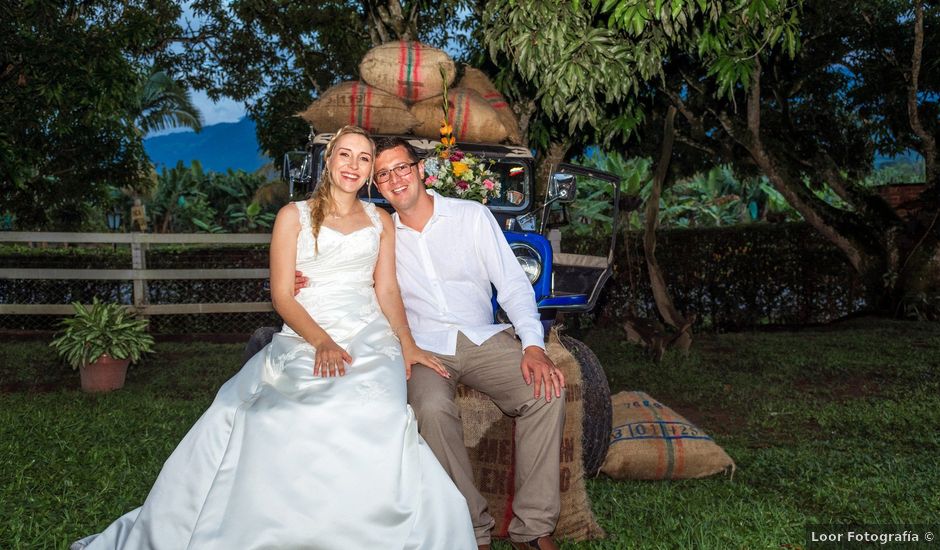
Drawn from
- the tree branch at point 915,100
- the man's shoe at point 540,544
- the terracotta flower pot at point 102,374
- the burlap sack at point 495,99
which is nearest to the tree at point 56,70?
the terracotta flower pot at point 102,374

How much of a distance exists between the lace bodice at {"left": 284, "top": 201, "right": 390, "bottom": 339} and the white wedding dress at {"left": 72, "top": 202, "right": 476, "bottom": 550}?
30cm

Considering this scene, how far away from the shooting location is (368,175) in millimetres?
3764

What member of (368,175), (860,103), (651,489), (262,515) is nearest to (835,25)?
(860,103)

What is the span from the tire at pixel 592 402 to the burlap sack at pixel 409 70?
3.47 m

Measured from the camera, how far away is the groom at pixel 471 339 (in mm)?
3432

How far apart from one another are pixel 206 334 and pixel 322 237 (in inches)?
369

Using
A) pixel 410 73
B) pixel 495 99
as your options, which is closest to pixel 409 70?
pixel 410 73

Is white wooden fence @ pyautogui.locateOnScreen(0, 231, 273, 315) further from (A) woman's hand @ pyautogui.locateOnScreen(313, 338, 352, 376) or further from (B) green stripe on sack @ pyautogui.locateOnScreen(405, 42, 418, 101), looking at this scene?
(A) woman's hand @ pyautogui.locateOnScreen(313, 338, 352, 376)

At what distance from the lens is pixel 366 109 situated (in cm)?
680

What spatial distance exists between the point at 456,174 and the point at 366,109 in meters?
1.15

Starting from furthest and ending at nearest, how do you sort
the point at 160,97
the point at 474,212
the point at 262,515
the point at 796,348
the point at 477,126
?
1. the point at 160,97
2. the point at 796,348
3. the point at 477,126
4. the point at 474,212
5. the point at 262,515

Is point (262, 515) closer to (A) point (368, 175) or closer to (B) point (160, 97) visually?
(A) point (368, 175)

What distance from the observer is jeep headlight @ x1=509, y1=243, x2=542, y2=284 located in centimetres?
647

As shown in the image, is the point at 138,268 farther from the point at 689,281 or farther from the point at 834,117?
the point at 834,117
